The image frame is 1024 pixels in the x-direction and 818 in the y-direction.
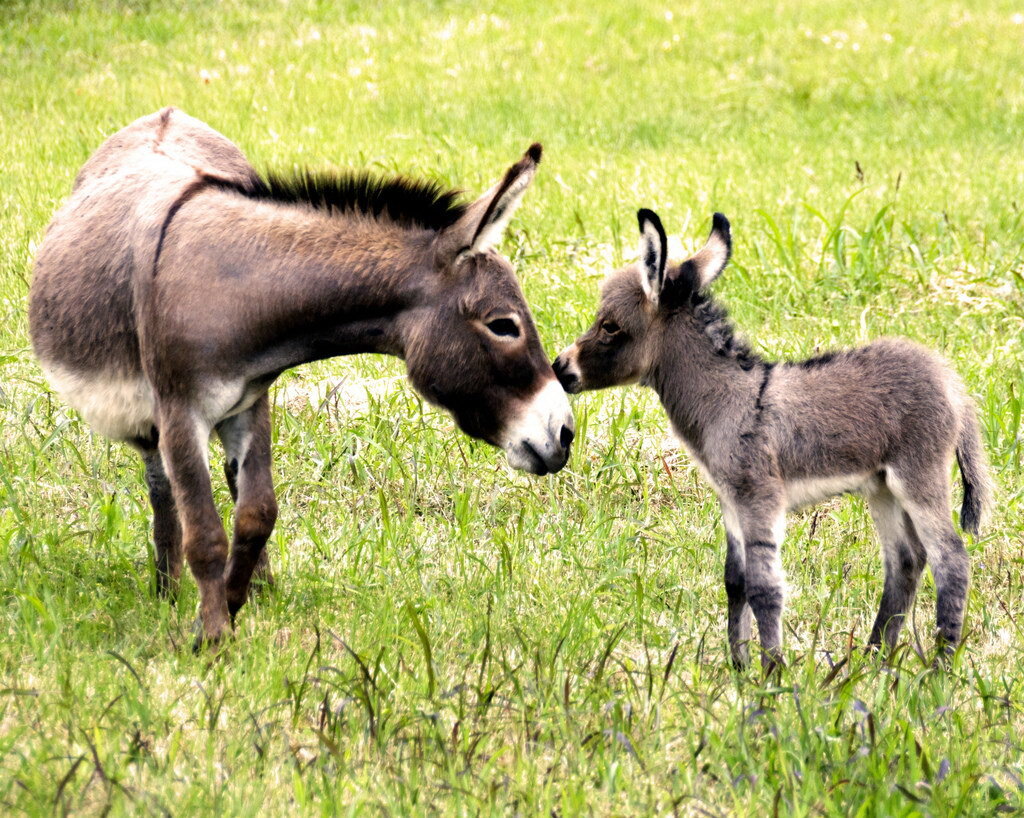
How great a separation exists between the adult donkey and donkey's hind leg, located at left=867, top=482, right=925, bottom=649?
4.54 ft

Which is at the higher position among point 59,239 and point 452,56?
point 59,239

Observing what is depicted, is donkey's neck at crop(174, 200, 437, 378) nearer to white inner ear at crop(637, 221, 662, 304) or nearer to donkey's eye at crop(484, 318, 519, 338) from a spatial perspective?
donkey's eye at crop(484, 318, 519, 338)

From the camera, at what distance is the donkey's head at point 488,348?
4086mm

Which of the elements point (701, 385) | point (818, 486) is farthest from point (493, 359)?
point (818, 486)

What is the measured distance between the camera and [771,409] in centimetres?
450

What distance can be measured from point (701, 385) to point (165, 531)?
7.13 ft

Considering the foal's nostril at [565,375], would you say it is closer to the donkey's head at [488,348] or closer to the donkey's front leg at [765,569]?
the donkey's head at [488,348]

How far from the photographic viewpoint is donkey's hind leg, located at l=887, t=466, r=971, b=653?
14.5 feet

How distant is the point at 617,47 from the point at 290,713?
38.8 feet

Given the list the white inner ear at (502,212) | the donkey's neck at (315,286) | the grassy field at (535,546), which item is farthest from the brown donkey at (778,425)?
the donkey's neck at (315,286)

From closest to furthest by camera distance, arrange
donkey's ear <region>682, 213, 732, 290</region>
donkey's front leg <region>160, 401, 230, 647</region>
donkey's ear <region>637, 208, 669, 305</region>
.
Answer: donkey's front leg <region>160, 401, 230, 647</region>
donkey's ear <region>637, 208, 669, 305</region>
donkey's ear <region>682, 213, 732, 290</region>

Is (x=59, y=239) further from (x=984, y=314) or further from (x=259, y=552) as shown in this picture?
(x=984, y=314)

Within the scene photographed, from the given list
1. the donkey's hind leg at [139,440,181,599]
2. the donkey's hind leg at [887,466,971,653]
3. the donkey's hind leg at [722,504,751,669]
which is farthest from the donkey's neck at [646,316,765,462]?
the donkey's hind leg at [139,440,181,599]

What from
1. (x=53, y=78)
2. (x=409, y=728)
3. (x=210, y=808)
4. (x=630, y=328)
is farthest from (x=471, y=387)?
(x=53, y=78)
